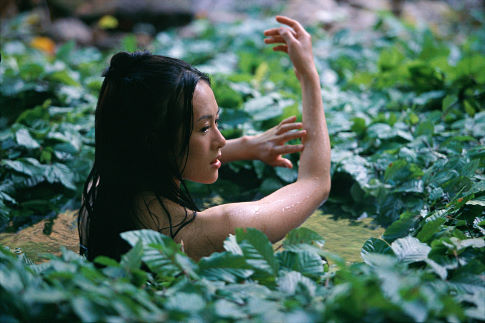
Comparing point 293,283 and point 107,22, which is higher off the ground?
point 107,22

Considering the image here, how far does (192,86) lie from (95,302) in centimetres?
85

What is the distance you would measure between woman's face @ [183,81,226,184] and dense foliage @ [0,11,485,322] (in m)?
0.42

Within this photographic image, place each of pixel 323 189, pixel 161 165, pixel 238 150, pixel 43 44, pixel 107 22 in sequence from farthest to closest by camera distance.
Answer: pixel 107 22
pixel 43 44
pixel 238 150
pixel 323 189
pixel 161 165

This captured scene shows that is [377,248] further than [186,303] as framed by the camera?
Yes

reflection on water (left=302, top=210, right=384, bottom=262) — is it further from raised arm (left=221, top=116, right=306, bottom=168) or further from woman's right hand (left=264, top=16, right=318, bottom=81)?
woman's right hand (left=264, top=16, right=318, bottom=81)

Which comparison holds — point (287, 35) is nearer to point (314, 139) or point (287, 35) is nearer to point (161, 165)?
point (314, 139)

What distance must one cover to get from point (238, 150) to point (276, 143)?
20 centimetres

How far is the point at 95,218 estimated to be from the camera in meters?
1.74

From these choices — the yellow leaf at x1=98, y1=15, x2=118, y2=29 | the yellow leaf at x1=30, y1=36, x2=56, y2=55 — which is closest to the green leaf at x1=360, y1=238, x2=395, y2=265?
the yellow leaf at x1=30, y1=36, x2=56, y2=55

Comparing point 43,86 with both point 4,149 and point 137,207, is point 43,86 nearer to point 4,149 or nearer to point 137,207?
point 4,149

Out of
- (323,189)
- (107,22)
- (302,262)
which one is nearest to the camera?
(302,262)

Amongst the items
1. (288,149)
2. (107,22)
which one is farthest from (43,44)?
(288,149)

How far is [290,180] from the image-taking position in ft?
8.34

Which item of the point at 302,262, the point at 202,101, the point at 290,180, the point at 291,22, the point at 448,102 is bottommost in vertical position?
the point at 290,180
